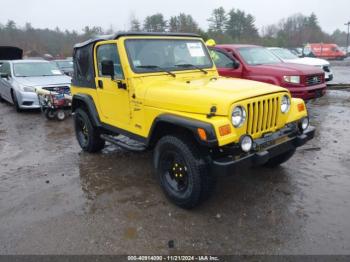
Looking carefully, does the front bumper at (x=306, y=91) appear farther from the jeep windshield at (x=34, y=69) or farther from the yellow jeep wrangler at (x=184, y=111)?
the jeep windshield at (x=34, y=69)

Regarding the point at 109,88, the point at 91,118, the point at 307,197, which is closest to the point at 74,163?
Answer: the point at 91,118

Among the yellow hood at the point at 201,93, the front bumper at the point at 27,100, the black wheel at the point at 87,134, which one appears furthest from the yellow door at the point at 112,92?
the front bumper at the point at 27,100

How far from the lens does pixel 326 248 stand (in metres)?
3.27

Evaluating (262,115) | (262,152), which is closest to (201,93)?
(262,115)

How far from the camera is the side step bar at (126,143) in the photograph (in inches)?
187

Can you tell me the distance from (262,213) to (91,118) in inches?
130

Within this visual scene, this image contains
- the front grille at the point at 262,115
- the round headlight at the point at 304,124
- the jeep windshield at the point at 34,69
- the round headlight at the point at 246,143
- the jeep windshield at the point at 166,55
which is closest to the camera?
the round headlight at the point at 246,143

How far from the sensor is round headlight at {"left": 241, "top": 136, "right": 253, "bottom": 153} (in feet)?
11.7

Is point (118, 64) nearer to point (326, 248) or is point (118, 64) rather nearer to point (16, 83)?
point (326, 248)

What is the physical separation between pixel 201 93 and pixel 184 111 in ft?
0.93

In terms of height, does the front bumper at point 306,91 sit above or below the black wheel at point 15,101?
above

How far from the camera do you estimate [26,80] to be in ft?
34.6

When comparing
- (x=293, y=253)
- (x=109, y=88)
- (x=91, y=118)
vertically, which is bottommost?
(x=293, y=253)

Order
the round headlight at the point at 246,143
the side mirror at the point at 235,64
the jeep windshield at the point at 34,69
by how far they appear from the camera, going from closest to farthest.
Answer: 1. the round headlight at the point at 246,143
2. the side mirror at the point at 235,64
3. the jeep windshield at the point at 34,69
